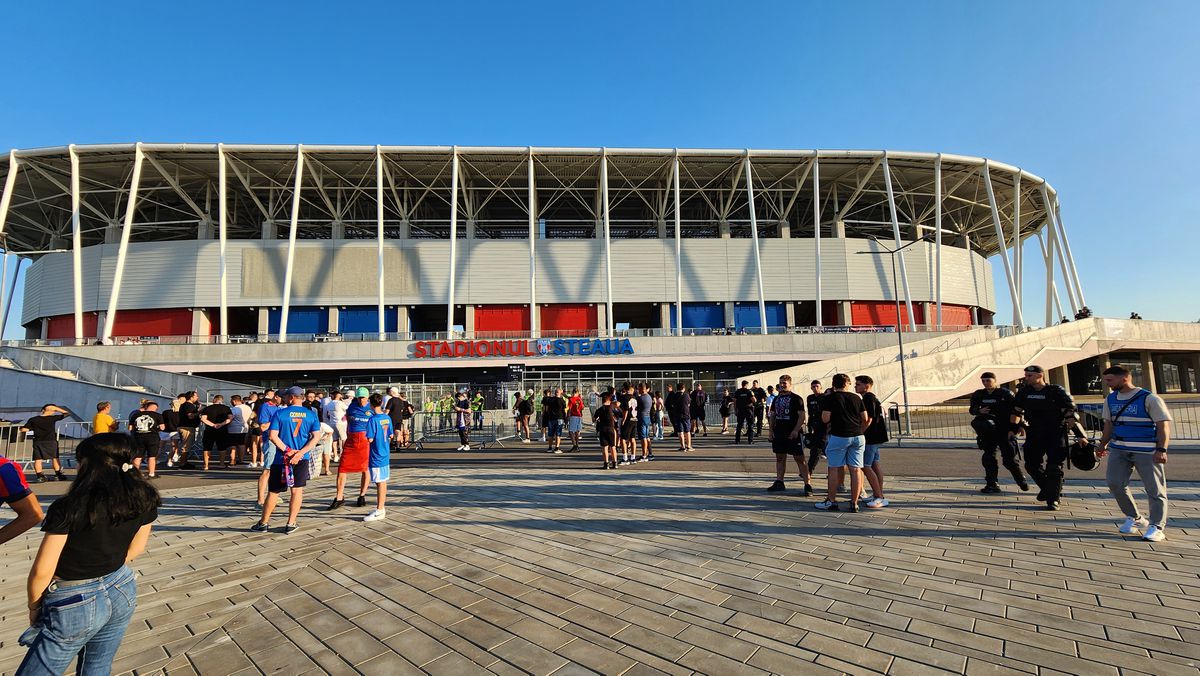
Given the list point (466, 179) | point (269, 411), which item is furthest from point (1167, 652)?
point (466, 179)

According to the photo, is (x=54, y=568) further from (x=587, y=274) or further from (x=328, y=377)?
(x=587, y=274)

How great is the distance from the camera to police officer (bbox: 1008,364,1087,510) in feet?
20.7

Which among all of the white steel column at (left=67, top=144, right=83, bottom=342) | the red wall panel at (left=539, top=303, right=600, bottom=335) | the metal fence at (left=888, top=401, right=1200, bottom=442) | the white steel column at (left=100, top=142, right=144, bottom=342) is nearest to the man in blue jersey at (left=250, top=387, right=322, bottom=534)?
the metal fence at (left=888, top=401, right=1200, bottom=442)

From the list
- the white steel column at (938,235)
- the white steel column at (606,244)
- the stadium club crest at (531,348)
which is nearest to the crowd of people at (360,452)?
the stadium club crest at (531,348)

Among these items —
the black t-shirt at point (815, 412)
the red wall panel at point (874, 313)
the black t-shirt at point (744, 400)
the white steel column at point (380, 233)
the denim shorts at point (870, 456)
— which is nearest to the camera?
the denim shorts at point (870, 456)

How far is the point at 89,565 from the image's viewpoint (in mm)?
2145

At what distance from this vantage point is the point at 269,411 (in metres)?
7.48

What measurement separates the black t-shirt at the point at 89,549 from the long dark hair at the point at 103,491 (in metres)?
0.01

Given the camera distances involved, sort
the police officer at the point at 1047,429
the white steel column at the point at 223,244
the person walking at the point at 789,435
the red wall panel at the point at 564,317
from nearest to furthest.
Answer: the police officer at the point at 1047,429 → the person walking at the point at 789,435 → the white steel column at the point at 223,244 → the red wall panel at the point at 564,317

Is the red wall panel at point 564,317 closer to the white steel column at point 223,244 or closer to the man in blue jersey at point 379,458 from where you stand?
the white steel column at point 223,244

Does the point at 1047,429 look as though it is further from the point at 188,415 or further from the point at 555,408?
the point at 188,415

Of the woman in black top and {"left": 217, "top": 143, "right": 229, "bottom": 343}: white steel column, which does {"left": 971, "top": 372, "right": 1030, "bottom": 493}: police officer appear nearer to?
the woman in black top

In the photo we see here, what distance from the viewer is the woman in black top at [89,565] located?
204 centimetres

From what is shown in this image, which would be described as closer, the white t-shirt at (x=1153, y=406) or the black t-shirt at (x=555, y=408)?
the white t-shirt at (x=1153, y=406)
